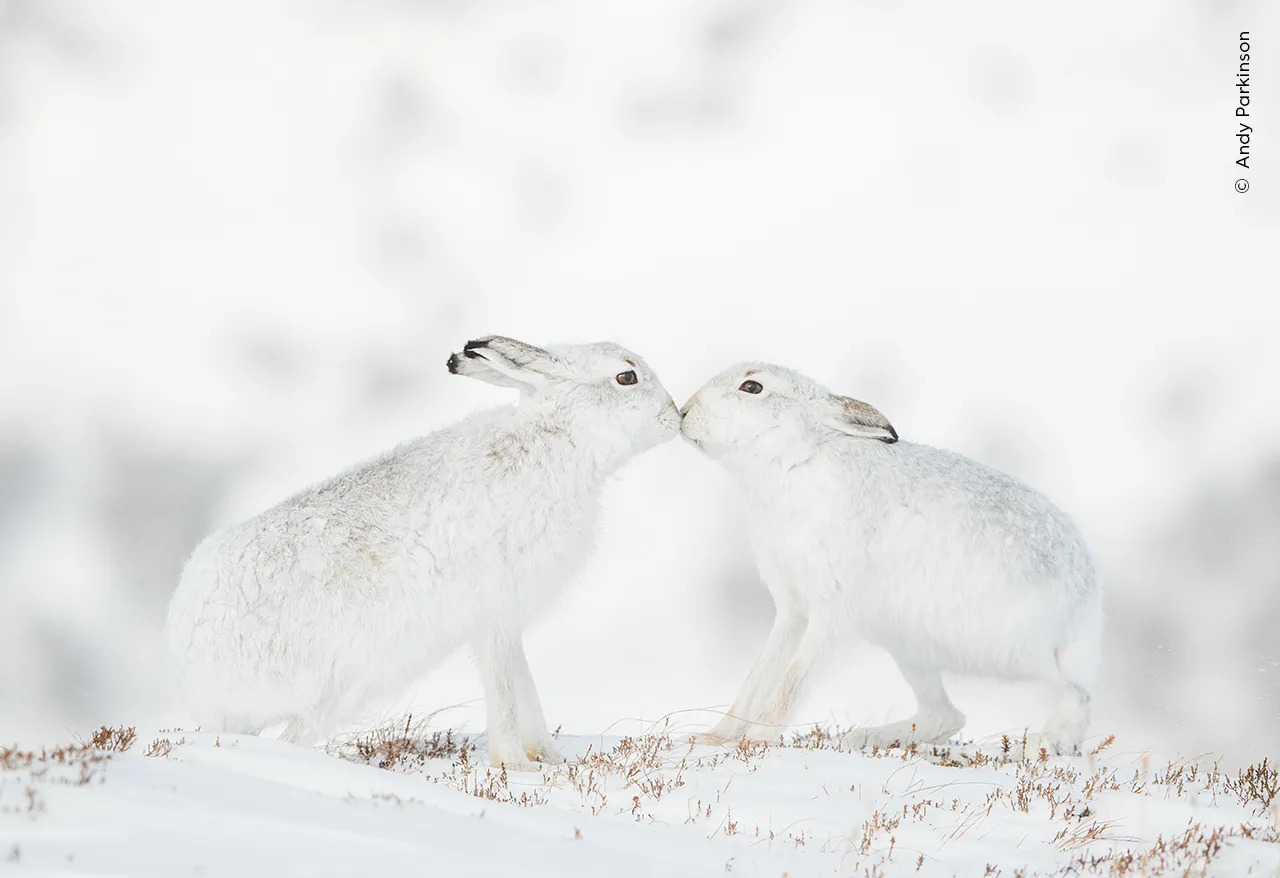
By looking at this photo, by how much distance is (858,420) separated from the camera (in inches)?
327

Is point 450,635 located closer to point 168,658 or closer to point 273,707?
point 273,707

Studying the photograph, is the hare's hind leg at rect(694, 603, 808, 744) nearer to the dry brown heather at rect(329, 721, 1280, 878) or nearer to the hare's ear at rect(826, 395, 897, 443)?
the dry brown heather at rect(329, 721, 1280, 878)

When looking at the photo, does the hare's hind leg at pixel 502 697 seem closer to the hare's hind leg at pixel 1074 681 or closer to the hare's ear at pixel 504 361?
the hare's ear at pixel 504 361

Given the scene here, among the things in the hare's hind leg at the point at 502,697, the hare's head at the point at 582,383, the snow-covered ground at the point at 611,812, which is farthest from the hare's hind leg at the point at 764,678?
the hare's head at the point at 582,383

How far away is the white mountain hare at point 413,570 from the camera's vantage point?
22.2ft

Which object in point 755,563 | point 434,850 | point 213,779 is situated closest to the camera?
point 434,850

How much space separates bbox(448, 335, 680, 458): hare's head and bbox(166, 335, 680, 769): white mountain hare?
0.01m

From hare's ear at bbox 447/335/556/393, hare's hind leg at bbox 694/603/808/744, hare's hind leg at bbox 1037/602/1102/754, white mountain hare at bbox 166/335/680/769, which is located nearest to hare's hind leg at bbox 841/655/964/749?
hare's hind leg at bbox 1037/602/1102/754

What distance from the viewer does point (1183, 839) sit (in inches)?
224

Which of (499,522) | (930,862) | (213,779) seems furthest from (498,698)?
(930,862)

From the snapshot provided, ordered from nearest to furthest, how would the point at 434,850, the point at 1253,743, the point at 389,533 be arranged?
the point at 434,850 < the point at 389,533 < the point at 1253,743

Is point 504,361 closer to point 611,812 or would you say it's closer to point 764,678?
point 764,678

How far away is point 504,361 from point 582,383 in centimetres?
49

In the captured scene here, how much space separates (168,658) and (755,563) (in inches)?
148
